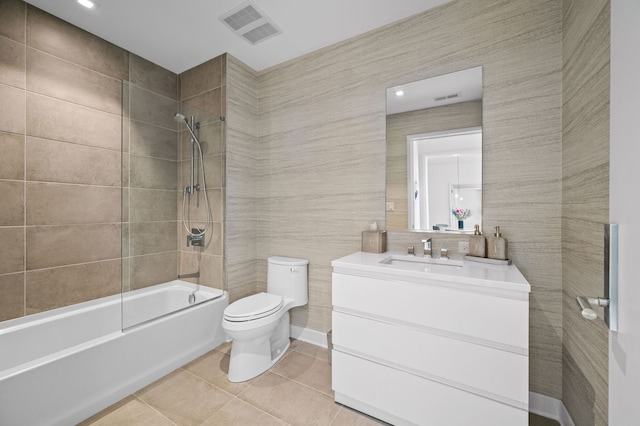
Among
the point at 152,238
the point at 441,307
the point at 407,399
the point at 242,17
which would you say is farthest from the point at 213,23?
the point at 407,399

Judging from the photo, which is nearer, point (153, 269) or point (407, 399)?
point (407, 399)

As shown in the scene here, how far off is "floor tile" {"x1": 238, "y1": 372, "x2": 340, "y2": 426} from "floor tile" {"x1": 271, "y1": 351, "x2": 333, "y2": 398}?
5 centimetres

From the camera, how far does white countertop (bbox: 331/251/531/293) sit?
1194 mm

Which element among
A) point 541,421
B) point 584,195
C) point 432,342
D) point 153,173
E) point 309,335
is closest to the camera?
point 584,195

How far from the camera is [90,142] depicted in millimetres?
2107

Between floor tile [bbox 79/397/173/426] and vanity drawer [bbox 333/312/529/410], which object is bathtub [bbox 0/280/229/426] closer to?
floor tile [bbox 79/397/173/426]

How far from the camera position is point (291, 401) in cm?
167

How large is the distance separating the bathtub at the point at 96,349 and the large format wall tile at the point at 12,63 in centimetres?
159

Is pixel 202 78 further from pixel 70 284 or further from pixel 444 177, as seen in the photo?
pixel 444 177

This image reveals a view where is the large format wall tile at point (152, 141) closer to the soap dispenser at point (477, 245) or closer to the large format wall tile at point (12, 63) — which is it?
the large format wall tile at point (12, 63)

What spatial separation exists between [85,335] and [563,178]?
11.1 ft

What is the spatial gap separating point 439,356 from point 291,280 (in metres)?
1.31

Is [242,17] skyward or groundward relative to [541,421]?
skyward

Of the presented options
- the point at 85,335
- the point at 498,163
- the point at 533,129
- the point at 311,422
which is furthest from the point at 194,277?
the point at 533,129
